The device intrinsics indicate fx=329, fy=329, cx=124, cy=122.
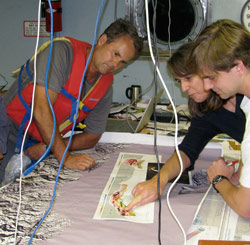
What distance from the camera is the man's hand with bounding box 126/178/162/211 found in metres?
1.03

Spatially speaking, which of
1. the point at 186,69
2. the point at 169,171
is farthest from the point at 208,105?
the point at 169,171

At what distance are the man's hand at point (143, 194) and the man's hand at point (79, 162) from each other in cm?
31

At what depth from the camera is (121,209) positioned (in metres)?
1.01

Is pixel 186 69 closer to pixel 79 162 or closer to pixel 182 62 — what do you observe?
pixel 182 62

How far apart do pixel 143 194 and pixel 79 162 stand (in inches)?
15.5

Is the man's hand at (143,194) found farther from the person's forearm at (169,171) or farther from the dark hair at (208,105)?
the dark hair at (208,105)

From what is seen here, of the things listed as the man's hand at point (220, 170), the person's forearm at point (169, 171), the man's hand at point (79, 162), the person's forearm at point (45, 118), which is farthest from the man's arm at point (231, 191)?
the person's forearm at point (45, 118)

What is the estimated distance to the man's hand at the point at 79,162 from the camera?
1347 millimetres

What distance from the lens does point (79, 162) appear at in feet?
4.47

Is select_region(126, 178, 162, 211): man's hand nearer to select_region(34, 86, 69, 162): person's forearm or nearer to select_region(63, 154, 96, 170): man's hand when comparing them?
select_region(63, 154, 96, 170): man's hand

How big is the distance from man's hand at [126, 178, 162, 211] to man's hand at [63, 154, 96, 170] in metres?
0.31

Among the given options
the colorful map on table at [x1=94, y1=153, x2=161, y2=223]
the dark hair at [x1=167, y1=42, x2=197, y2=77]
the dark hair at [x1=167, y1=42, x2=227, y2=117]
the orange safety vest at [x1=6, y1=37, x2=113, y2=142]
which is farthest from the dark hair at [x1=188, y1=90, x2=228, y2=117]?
the orange safety vest at [x1=6, y1=37, x2=113, y2=142]

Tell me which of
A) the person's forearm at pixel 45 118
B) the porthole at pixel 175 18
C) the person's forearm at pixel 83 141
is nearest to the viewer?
the person's forearm at pixel 45 118

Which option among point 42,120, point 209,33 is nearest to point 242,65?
point 209,33
